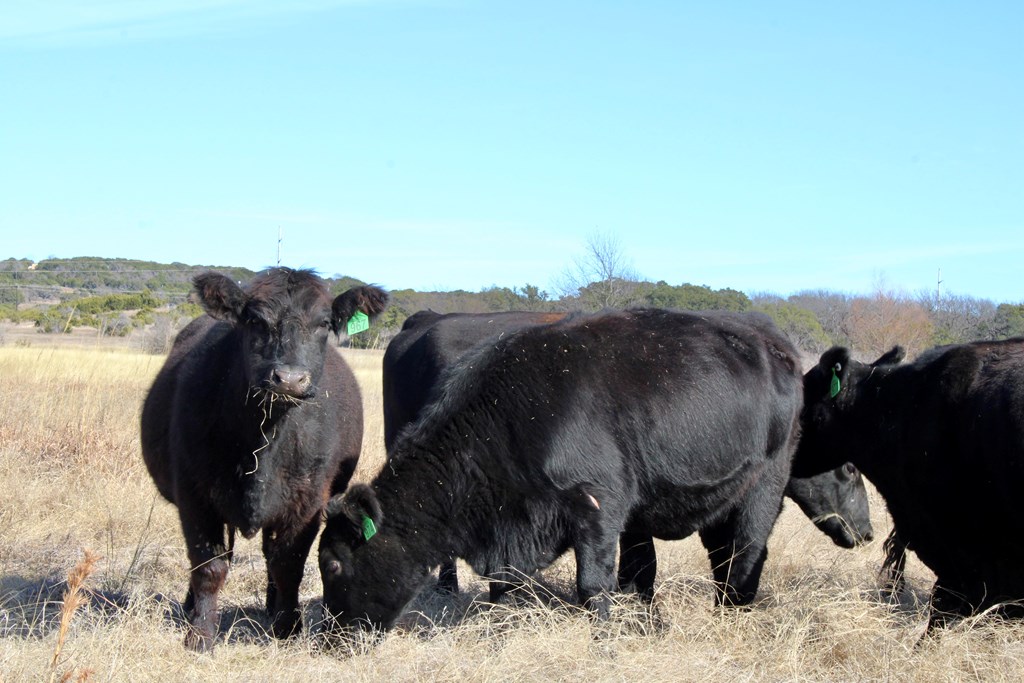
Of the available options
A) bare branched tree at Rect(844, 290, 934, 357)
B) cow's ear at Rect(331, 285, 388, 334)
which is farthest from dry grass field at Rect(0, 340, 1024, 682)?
bare branched tree at Rect(844, 290, 934, 357)

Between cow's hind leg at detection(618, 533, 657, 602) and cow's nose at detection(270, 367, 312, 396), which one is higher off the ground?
cow's nose at detection(270, 367, 312, 396)

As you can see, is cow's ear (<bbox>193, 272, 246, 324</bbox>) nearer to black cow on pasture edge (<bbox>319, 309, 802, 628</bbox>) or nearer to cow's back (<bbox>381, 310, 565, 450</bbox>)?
black cow on pasture edge (<bbox>319, 309, 802, 628</bbox>)

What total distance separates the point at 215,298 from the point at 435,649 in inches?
101

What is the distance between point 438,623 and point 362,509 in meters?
1.17

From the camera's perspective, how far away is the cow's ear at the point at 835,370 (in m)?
7.39

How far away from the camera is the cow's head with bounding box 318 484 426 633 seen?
6.01m

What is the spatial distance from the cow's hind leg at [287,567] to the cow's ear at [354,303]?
1321mm

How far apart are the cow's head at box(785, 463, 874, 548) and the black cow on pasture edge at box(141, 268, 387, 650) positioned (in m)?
4.07

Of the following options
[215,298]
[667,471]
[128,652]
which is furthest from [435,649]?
[215,298]

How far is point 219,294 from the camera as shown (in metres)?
6.18

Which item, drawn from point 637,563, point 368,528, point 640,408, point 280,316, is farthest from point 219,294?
point 637,563

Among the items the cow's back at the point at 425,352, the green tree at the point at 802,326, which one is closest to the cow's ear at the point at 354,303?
the cow's back at the point at 425,352

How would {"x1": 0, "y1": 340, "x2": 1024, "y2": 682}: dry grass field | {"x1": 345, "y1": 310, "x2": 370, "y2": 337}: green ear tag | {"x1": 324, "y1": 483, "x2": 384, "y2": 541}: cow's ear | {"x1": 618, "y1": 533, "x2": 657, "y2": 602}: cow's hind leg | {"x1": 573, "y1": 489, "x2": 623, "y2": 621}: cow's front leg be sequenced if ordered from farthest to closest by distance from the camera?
{"x1": 618, "y1": 533, "x2": 657, "y2": 602}: cow's hind leg < {"x1": 345, "y1": 310, "x2": 370, "y2": 337}: green ear tag < {"x1": 573, "y1": 489, "x2": 623, "y2": 621}: cow's front leg < {"x1": 324, "y1": 483, "x2": 384, "y2": 541}: cow's ear < {"x1": 0, "y1": 340, "x2": 1024, "y2": 682}: dry grass field

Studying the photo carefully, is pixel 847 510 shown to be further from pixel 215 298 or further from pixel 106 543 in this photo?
pixel 106 543
